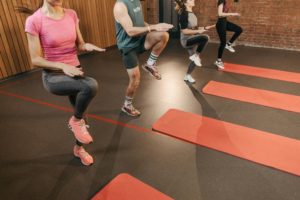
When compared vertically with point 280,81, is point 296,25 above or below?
above

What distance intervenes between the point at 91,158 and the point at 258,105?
2.50 metres

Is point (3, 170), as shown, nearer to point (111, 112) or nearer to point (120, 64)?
point (111, 112)

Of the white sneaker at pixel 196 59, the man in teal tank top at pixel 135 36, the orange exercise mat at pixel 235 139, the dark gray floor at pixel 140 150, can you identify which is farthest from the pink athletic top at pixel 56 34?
the white sneaker at pixel 196 59

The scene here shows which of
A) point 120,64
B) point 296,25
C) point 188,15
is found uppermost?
point 188,15

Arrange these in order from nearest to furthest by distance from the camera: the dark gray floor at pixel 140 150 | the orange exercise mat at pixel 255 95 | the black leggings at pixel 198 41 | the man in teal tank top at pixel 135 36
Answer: the dark gray floor at pixel 140 150
the man in teal tank top at pixel 135 36
the orange exercise mat at pixel 255 95
the black leggings at pixel 198 41

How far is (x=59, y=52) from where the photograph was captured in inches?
80.4

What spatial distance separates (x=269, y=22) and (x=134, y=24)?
5179mm

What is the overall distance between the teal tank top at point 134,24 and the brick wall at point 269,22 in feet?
16.1

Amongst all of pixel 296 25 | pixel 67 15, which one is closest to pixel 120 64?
pixel 67 15

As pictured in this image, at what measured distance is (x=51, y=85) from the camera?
6.43 feet

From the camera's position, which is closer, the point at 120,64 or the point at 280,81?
the point at 280,81

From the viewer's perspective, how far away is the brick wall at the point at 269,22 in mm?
6199

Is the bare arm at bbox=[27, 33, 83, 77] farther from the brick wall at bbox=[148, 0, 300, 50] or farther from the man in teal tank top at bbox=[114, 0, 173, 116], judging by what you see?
the brick wall at bbox=[148, 0, 300, 50]

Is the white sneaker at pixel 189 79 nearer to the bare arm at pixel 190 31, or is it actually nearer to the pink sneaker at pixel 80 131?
the bare arm at pixel 190 31
